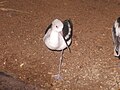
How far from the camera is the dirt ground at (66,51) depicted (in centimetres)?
535

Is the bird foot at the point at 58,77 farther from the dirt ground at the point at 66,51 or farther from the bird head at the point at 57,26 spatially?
the bird head at the point at 57,26

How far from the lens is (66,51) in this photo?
233 inches

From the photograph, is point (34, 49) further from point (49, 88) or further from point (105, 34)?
point (105, 34)

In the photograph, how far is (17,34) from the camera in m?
6.30

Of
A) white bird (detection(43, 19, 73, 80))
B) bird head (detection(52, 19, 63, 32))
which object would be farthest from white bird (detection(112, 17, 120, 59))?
bird head (detection(52, 19, 63, 32))

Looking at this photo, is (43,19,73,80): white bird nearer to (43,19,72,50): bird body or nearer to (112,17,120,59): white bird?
(43,19,72,50): bird body

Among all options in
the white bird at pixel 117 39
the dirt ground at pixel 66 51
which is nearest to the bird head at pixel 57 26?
the dirt ground at pixel 66 51

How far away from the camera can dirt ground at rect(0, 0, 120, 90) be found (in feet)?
17.5

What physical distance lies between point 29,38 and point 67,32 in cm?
101

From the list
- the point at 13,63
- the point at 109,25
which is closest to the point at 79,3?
the point at 109,25

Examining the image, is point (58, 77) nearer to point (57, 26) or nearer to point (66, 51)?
point (66, 51)

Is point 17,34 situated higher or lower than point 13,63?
higher

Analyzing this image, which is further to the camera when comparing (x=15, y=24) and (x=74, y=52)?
(x=15, y=24)

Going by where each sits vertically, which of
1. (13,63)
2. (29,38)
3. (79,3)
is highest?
(79,3)
